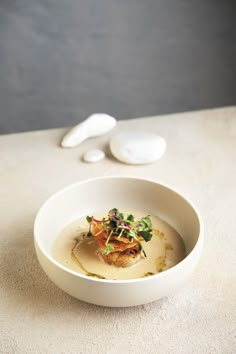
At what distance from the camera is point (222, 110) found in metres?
1.93

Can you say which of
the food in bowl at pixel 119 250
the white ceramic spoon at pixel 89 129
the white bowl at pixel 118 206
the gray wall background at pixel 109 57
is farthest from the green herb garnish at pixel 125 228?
the gray wall background at pixel 109 57

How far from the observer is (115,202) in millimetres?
1276

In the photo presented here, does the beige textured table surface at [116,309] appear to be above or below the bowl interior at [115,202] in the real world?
below

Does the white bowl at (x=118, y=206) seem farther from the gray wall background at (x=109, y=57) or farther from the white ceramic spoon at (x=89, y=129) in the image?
the gray wall background at (x=109, y=57)

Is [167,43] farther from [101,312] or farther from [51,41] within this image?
[101,312]

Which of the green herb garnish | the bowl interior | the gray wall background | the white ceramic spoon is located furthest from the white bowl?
the gray wall background

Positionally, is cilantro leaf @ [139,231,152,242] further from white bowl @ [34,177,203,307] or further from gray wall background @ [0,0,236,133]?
gray wall background @ [0,0,236,133]

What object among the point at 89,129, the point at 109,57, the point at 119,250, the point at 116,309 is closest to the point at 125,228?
the point at 119,250

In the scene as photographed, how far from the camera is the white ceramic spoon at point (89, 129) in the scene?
168 cm

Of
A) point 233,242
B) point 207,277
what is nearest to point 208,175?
point 233,242

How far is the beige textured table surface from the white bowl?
6 centimetres

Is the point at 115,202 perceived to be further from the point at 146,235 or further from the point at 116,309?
the point at 116,309

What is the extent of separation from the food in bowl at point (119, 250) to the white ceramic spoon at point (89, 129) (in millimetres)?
583

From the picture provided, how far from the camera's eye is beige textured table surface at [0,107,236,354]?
94cm
